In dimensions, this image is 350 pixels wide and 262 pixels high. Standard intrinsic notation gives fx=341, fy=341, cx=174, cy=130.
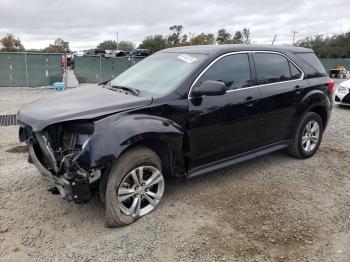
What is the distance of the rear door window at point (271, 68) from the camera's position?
4.69 metres

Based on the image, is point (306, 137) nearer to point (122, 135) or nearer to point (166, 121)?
point (166, 121)

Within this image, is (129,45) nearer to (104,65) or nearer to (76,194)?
(104,65)

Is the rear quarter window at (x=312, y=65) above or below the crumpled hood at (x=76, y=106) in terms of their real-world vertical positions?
above

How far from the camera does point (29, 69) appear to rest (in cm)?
1502

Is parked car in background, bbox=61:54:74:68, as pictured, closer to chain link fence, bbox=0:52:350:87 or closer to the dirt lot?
chain link fence, bbox=0:52:350:87

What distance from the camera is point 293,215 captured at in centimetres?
386

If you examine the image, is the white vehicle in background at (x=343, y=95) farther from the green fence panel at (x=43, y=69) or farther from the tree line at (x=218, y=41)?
the tree line at (x=218, y=41)

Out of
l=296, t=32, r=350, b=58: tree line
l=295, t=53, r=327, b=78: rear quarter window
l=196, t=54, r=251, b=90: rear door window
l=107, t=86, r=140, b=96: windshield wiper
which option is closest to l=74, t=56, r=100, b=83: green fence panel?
l=295, t=53, r=327, b=78: rear quarter window

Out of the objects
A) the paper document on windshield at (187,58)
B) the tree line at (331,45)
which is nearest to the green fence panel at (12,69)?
the paper document on windshield at (187,58)

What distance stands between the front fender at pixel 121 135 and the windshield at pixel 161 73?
49cm

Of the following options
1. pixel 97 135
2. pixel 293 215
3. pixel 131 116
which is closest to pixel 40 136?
pixel 97 135

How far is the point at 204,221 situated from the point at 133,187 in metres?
0.86

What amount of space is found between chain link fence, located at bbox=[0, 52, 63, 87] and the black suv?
11599 millimetres

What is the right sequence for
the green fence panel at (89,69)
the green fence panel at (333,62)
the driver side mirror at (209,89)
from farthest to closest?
the green fence panel at (333,62), the green fence panel at (89,69), the driver side mirror at (209,89)
